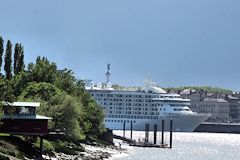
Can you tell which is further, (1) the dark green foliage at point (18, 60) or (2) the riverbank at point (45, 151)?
(1) the dark green foliage at point (18, 60)

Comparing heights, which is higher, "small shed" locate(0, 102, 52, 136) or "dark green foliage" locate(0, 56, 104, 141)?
"dark green foliage" locate(0, 56, 104, 141)

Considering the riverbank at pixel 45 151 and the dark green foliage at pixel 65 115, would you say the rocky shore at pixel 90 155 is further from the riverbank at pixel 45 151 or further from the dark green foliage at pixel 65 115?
the dark green foliage at pixel 65 115

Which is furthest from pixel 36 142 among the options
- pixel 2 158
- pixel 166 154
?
pixel 166 154

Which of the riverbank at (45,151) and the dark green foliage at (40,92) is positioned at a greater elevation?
the dark green foliage at (40,92)

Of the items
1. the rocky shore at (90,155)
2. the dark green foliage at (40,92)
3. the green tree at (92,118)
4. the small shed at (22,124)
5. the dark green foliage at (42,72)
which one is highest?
the dark green foliage at (42,72)

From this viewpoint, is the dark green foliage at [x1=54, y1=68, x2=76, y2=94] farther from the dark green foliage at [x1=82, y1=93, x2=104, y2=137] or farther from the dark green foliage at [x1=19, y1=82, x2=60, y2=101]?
the dark green foliage at [x1=19, y1=82, x2=60, y2=101]

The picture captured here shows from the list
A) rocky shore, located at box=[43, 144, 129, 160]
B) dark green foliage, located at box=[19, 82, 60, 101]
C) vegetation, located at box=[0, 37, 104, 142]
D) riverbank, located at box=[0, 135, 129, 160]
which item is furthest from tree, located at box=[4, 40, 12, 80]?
riverbank, located at box=[0, 135, 129, 160]

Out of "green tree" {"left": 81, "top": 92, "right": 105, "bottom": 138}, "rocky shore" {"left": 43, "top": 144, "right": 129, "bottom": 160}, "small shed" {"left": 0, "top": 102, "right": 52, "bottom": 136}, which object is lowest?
"rocky shore" {"left": 43, "top": 144, "right": 129, "bottom": 160}

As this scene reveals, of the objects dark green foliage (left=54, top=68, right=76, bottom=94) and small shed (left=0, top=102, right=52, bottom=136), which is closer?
small shed (left=0, top=102, right=52, bottom=136)

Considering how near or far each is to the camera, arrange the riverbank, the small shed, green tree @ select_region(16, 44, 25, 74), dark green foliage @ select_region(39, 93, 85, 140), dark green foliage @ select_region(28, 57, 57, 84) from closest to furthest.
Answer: the riverbank < the small shed < dark green foliage @ select_region(39, 93, 85, 140) < dark green foliage @ select_region(28, 57, 57, 84) < green tree @ select_region(16, 44, 25, 74)

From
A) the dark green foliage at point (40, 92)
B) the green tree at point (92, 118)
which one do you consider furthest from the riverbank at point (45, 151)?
the green tree at point (92, 118)

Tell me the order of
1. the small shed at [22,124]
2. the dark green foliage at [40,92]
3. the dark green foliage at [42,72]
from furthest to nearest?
the dark green foliage at [42,72], the dark green foliage at [40,92], the small shed at [22,124]

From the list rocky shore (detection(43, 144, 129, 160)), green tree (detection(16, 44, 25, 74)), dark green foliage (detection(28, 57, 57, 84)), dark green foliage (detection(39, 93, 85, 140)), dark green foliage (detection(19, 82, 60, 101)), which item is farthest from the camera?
green tree (detection(16, 44, 25, 74))

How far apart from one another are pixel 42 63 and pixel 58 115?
27.7 meters
